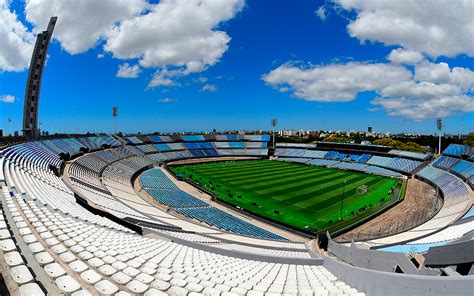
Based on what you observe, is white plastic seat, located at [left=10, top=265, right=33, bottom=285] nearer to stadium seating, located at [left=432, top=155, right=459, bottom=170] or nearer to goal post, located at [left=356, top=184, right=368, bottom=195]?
goal post, located at [left=356, top=184, right=368, bottom=195]

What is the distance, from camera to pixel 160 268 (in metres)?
8.36

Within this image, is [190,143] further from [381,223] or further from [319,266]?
[319,266]

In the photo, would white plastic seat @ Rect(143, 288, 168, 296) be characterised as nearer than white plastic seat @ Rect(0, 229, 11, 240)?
Yes

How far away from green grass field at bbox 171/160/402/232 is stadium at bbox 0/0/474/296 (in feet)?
1.11

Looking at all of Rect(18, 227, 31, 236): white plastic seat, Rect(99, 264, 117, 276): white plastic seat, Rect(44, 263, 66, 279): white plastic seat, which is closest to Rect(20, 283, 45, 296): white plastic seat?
Rect(44, 263, 66, 279): white plastic seat

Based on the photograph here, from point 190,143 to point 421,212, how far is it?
71.6 meters

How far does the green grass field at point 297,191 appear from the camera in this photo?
117ft

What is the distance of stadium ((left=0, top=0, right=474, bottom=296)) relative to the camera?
680 cm

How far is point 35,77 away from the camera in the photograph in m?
46.9

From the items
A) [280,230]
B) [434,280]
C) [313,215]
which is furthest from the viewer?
[313,215]

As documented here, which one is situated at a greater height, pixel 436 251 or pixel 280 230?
pixel 436 251

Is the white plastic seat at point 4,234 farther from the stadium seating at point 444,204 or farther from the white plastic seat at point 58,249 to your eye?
the stadium seating at point 444,204

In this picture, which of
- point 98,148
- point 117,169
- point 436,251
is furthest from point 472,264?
point 98,148

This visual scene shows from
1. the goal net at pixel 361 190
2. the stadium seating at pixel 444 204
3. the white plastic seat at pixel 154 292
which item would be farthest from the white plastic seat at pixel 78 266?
the goal net at pixel 361 190
